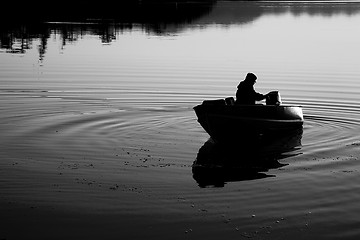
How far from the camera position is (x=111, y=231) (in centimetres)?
1304

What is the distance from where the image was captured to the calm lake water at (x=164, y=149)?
14078 millimetres

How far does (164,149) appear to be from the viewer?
20.6 m

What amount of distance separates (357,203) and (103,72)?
2671 centimetres

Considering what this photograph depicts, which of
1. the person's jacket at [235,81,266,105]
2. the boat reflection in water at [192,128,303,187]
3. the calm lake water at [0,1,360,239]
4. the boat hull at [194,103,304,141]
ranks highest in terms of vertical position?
the person's jacket at [235,81,266,105]

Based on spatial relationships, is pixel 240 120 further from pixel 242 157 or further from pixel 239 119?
pixel 242 157

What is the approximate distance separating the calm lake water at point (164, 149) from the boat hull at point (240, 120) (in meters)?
0.66

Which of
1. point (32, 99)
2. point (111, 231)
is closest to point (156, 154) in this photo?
point (111, 231)

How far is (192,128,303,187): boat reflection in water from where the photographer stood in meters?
17.7

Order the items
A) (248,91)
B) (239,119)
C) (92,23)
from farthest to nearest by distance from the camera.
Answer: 1. (92,23)
2. (248,91)
3. (239,119)

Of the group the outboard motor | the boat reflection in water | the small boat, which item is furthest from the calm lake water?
the outboard motor

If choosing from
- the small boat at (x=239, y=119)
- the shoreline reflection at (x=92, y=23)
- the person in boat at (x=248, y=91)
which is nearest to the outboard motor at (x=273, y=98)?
the small boat at (x=239, y=119)

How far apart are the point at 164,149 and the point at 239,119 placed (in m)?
2.86

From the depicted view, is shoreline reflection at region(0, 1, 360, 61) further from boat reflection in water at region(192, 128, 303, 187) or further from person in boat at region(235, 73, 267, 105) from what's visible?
boat reflection in water at region(192, 128, 303, 187)

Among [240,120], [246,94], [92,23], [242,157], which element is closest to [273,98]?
[246,94]
